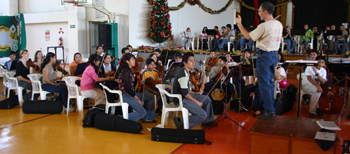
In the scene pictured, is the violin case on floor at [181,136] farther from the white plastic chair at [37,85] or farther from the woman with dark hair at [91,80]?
the white plastic chair at [37,85]

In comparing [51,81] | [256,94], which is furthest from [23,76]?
[256,94]

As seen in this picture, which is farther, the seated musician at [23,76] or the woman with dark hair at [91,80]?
the seated musician at [23,76]

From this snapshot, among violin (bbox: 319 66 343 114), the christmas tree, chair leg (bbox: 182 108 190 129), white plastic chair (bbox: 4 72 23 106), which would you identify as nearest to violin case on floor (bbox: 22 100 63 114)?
white plastic chair (bbox: 4 72 23 106)

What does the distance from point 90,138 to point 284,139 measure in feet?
8.11

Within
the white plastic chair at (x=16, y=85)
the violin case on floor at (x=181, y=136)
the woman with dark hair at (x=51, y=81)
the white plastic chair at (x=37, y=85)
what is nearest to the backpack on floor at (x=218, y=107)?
the violin case on floor at (x=181, y=136)

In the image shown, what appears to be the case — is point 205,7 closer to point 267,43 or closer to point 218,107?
point 218,107

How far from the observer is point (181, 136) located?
139 inches

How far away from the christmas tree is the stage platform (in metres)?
8.78

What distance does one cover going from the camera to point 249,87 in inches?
210

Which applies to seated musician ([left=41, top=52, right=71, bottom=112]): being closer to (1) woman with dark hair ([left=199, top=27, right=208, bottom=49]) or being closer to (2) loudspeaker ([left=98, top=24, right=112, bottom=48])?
(2) loudspeaker ([left=98, top=24, right=112, bottom=48])

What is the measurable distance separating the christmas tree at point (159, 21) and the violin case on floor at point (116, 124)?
779 cm

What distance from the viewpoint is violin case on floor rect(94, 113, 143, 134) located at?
393 centimetres

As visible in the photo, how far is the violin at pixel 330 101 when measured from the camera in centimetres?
493

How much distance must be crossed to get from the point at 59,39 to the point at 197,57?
22.4 ft
